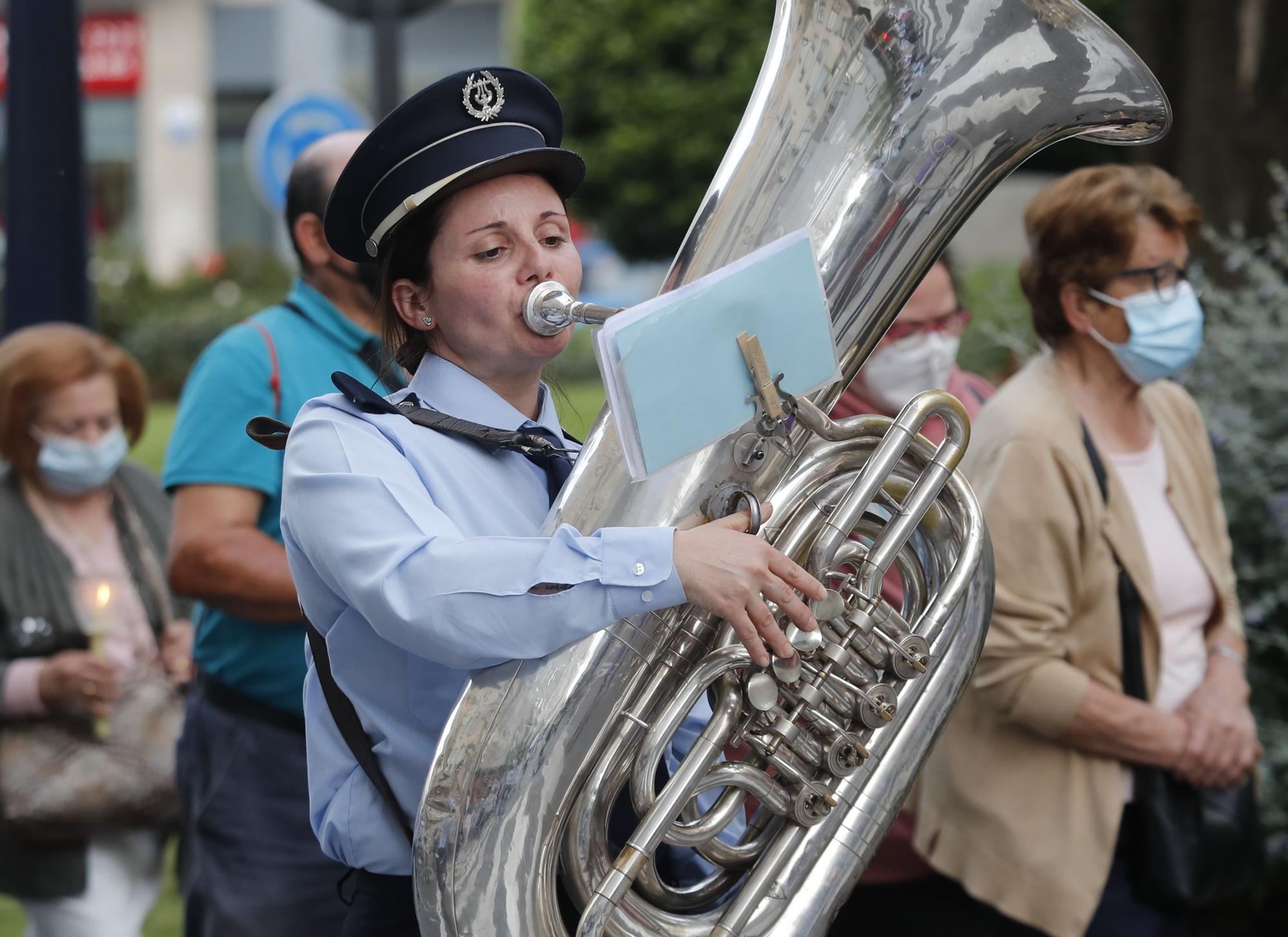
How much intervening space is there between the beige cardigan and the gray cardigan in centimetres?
179

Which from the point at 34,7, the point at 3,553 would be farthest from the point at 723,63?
the point at 3,553

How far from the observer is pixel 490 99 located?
6.41ft

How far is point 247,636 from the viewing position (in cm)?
284

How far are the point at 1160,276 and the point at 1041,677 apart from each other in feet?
2.71

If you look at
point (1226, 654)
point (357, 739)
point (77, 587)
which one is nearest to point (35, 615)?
point (77, 587)

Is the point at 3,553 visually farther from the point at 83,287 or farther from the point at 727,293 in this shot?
the point at 727,293

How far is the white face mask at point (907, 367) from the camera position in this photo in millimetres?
3061

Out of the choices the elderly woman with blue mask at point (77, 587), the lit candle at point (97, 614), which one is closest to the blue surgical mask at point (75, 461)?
the elderly woman with blue mask at point (77, 587)

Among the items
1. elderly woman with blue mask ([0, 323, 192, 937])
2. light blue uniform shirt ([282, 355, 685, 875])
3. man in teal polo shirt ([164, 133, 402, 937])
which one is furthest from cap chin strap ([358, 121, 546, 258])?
elderly woman with blue mask ([0, 323, 192, 937])

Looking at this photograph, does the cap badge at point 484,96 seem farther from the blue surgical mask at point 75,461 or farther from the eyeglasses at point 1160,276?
the blue surgical mask at point 75,461

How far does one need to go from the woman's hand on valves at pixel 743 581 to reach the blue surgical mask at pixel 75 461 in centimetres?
219

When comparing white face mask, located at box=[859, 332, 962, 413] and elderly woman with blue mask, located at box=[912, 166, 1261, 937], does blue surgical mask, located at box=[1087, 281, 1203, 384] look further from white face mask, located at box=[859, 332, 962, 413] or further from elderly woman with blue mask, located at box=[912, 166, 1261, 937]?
white face mask, located at box=[859, 332, 962, 413]

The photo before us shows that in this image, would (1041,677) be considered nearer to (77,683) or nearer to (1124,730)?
(1124,730)

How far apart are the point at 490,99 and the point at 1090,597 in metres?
1.52
